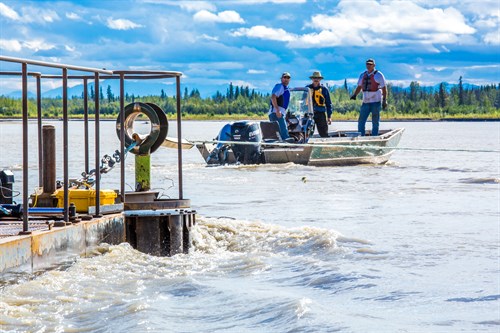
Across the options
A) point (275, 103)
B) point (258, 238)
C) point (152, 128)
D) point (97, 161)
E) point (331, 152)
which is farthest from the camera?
point (331, 152)

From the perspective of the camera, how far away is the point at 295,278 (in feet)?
35.3

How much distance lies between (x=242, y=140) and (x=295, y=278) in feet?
42.9

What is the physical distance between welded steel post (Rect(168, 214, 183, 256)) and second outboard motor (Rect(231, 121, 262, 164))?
1200 cm

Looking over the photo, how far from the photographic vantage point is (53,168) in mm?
10555

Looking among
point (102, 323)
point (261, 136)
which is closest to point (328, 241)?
point (102, 323)

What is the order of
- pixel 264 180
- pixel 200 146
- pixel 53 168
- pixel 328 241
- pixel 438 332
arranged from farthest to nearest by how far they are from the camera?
pixel 200 146 → pixel 264 180 → pixel 328 241 → pixel 53 168 → pixel 438 332

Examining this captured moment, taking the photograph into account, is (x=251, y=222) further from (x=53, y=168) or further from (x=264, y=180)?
(x=264, y=180)

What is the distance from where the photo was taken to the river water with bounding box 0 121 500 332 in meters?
8.76

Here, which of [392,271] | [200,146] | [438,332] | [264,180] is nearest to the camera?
[438,332]

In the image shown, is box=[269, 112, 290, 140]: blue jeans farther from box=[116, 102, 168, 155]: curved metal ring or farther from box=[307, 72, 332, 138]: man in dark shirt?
box=[116, 102, 168, 155]: curved metal ring

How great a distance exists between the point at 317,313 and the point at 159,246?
2.48m

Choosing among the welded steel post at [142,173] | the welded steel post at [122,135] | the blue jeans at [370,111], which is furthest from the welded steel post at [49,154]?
the blue jeans at [370,111]

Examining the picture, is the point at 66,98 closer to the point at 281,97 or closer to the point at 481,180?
the point at 281,97

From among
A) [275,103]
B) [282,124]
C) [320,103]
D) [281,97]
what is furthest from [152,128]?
[320,103]
